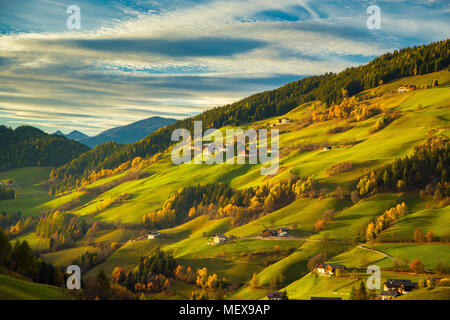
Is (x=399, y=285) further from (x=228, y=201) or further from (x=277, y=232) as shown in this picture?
(x=228, y=201)

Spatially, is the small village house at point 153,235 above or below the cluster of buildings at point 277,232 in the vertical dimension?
below

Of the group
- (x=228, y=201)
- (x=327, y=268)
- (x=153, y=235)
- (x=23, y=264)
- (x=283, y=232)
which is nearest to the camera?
(x=23, y=264)

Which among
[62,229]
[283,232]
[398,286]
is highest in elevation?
[283,232]

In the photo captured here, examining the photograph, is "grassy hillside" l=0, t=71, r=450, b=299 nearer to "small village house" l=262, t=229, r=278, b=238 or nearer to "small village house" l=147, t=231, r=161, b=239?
"small village house" l=147, t=231, r=161, b=239

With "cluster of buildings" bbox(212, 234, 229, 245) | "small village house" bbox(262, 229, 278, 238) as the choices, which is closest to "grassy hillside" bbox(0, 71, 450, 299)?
"cluster of buildings" bbox(212, 234, 229, 245)

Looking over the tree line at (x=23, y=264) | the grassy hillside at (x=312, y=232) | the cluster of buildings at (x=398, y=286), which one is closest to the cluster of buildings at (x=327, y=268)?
the grassy hillside at (x=312, y=232)

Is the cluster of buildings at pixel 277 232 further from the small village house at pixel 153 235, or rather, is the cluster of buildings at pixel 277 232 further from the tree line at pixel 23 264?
the tree line at pixel 23 264

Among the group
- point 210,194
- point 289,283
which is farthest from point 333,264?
point 210,194

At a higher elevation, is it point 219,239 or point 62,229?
point 219,239

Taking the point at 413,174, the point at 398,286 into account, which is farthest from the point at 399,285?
the point at 413,174

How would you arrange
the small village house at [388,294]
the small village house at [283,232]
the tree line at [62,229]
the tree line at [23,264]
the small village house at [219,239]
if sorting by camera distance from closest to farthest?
the small village house at [388,294], the tree line at [23,264], the small village house at [283,232], the small village house at [219,239], the tree line at [62,229]

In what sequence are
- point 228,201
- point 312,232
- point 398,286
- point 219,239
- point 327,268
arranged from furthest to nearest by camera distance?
point 228,201, point 219,239, point 312,232, point 327,268, point 398,286

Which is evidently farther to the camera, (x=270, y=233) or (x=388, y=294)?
(x=270, y=233)

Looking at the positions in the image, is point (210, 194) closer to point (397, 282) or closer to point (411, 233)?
point (411, 233)
